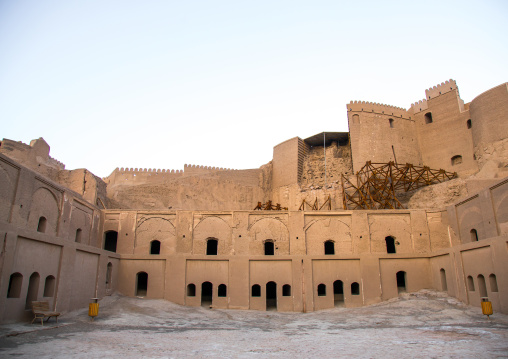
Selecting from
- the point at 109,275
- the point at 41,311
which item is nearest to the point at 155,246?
the point at 109,275

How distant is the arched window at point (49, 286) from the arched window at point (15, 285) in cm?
162

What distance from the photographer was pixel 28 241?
511 inches

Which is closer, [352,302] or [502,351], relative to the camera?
[502,351]

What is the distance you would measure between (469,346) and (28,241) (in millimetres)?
12755

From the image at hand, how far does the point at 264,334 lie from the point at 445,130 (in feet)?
73.0

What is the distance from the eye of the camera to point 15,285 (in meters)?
12.5

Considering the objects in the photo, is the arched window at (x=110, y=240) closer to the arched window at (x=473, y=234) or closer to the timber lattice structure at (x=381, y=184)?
the timber lattice structure at (x=381, y=184)

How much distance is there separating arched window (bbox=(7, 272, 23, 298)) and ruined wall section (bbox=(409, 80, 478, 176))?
1000 inches

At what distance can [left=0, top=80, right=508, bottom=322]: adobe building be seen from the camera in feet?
47.8

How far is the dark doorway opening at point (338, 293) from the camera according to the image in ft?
69.9

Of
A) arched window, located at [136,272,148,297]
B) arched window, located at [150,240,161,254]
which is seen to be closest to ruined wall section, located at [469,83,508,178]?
arched window, located at [150,240,161,254]

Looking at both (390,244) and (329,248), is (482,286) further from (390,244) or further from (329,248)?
(329,248)

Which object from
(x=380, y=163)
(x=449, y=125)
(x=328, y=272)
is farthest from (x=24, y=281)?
(x=449, y=125)

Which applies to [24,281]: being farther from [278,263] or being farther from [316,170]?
[316,170]
